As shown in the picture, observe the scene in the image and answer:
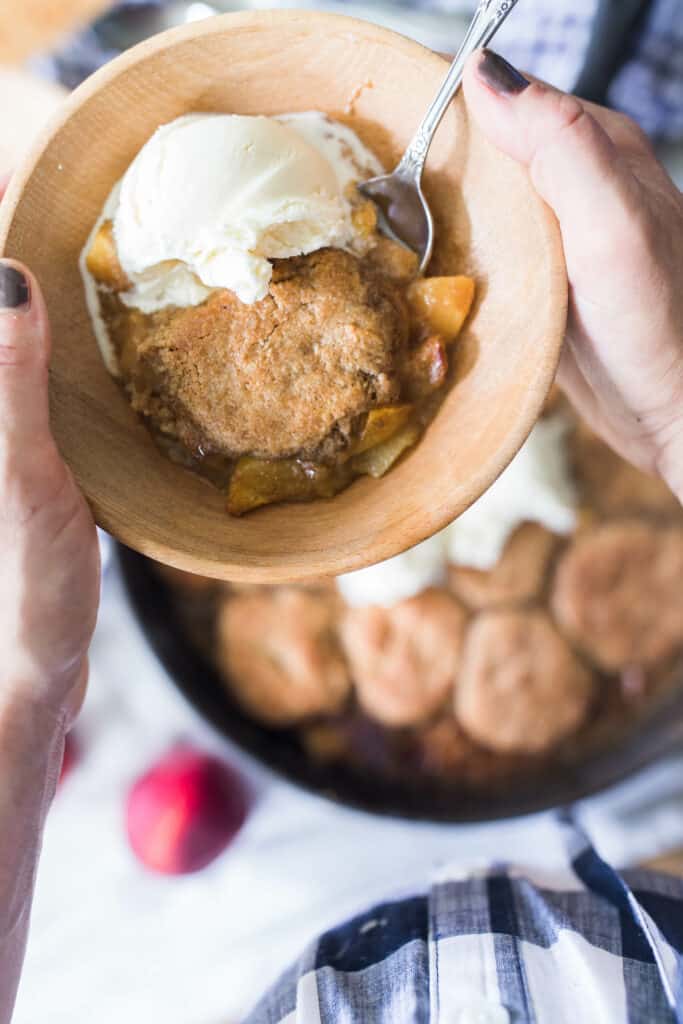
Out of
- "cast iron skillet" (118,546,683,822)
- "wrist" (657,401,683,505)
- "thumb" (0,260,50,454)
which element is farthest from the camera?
"cast iron skillet" (118,546,683,822)

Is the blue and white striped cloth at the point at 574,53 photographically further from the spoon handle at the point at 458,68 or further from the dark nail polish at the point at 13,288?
the dark nail polish at the point at 13,288

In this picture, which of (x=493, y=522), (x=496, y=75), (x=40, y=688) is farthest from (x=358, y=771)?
(x=496, y=75)

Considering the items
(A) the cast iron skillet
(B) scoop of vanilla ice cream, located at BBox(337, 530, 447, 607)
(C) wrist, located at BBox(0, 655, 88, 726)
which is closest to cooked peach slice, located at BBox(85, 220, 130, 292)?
(C) wrist, located at BBox(0, 655, 88, 726)

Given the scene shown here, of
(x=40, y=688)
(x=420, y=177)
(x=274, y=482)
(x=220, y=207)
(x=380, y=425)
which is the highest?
(x=420, y=177)

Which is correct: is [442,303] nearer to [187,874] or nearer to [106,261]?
[106,261]

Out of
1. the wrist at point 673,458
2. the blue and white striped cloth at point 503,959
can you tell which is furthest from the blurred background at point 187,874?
the wrist at point 673,458

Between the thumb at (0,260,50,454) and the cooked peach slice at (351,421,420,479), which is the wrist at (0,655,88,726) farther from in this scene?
the cooked peach slice at (351,421,420,479)
